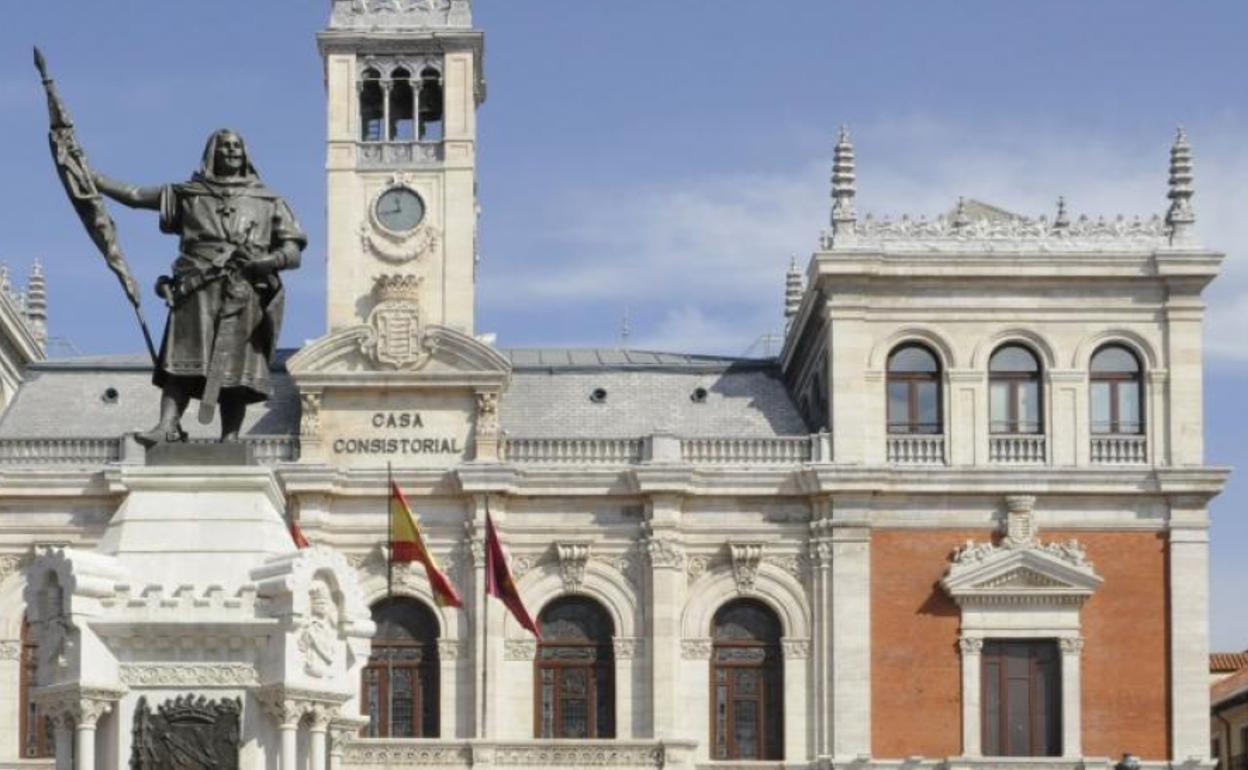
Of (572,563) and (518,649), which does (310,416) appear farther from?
(518,649)

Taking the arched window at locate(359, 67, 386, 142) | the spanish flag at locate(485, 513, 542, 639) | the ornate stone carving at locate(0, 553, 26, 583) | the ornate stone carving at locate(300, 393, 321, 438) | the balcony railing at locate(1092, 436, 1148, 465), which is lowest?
the spanish flag at locate(485, 513, 542, 639)

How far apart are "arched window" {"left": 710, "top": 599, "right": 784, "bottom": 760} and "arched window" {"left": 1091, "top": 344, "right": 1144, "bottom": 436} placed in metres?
7.63

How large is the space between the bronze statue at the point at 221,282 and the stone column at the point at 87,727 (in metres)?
2.12

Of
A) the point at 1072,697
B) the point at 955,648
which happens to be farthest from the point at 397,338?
the point at 1072,697

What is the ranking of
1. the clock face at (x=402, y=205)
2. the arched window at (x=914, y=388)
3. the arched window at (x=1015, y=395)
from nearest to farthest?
1. the arched window at (x=1015, y=395)
2. the arched window at (x=914, y=388)
3. the clock face at (x=402, y=205)

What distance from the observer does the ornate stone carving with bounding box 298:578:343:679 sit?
23.0m

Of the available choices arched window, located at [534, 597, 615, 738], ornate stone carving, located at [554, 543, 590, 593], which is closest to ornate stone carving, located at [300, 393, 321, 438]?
ornate stone carving, located at [554, 543, 590, 593]

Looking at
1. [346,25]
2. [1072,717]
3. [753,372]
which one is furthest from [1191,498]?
[346,25]

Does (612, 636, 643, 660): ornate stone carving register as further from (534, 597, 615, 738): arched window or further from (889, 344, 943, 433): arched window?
(889, 344, 943, 433): arched window

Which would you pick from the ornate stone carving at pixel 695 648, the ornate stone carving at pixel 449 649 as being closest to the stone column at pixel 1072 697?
the ornate stone carving at pixel 695 648

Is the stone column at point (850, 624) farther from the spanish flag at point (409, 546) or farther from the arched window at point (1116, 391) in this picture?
the spanish flag at point (409, 546)

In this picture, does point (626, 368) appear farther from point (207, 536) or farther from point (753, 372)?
point (207, 536)

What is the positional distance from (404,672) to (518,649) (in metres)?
2.29

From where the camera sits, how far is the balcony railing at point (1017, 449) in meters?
62.5
